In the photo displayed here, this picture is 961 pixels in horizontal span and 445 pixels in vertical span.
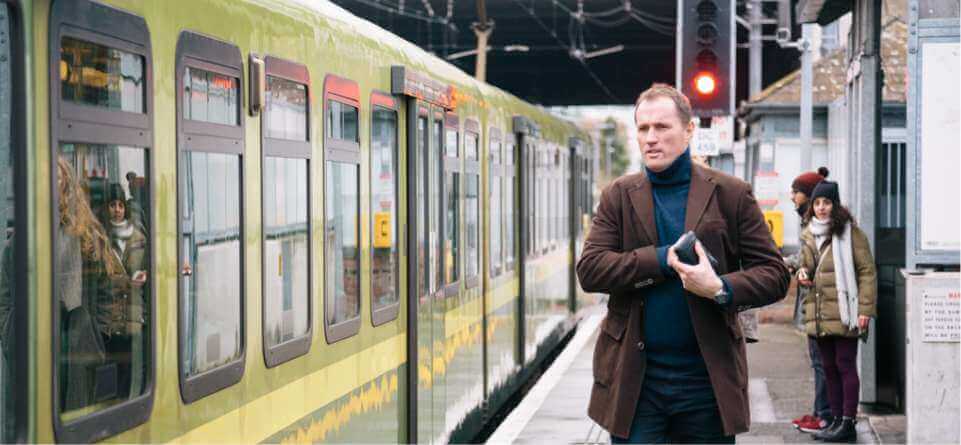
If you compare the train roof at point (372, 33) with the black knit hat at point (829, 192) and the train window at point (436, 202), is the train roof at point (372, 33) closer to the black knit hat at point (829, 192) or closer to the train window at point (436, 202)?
the train window at point (436, 202)

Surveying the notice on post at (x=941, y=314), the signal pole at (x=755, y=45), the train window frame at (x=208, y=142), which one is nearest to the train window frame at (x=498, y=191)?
the notice on post at (x=941, y=314)

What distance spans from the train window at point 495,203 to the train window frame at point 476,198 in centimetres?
52

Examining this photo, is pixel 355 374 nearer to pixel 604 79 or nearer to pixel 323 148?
pixel 323 148

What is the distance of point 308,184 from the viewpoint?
641 cm

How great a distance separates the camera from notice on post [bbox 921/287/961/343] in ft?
28.0

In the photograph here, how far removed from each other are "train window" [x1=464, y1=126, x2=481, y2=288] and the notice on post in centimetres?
336

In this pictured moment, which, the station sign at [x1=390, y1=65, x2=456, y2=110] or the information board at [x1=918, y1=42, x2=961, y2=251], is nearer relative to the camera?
the station sign at [x1=390, y1=65, x2=456, y2=110]

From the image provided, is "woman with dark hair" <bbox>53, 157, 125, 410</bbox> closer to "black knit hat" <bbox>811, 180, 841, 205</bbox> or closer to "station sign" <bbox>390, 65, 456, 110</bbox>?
"station sign" <bbox>390, 65, 456, 110</bbox>

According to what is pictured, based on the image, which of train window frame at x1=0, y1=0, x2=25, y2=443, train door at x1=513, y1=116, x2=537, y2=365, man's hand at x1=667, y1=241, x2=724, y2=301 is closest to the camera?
train window frame at x1=0, y1=0, x2=25, y2=443

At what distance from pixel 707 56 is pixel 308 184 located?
6212 millimetres

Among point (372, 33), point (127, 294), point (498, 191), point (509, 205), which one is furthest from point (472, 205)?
point (127, 294)

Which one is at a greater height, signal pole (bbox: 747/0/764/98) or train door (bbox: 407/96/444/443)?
signal pole (bbox: 747/0/764/98)

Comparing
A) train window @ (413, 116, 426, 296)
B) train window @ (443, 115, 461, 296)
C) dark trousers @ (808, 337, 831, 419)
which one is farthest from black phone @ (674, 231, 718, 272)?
dark trousers @ (808, 337, 831, 419)

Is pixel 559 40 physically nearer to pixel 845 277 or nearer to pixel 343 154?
pixel 845 277
